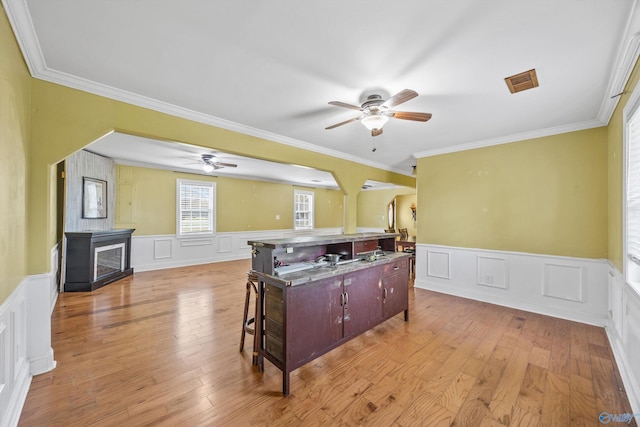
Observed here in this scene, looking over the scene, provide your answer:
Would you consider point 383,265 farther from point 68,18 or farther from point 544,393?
point 68,18

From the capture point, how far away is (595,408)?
A: 1.84m

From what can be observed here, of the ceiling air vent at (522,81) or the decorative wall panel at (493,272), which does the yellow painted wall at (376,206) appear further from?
the ceiling air vent at (522,81)

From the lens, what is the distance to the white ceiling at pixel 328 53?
1.55m

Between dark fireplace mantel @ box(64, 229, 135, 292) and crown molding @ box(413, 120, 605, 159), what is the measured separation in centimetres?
623

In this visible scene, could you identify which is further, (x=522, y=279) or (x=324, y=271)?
(x=522, y=279)

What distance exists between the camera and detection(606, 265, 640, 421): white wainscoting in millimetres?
1857

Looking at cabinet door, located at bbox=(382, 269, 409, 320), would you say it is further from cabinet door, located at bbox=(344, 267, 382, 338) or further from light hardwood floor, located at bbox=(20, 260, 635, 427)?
light hardwood floor, located at bbox=(20, 260, 635, 427)

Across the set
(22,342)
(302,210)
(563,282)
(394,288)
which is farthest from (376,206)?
(22,342)

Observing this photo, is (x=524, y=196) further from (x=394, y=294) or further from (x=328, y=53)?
(x=328, y=53)

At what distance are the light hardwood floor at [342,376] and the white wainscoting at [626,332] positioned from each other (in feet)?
0.32

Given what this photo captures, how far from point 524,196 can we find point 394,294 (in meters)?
2.60

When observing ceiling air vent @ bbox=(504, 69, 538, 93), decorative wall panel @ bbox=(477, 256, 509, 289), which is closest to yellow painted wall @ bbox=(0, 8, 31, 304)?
ceiling air vent @ bbox=(504, 69, 538, 93)

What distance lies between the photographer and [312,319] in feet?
7.29

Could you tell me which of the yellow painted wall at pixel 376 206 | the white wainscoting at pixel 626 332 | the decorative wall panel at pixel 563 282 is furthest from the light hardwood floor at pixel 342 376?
the yellow painted wall at pixel 376 206
